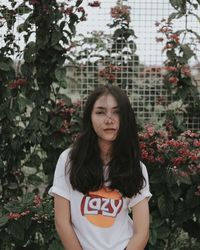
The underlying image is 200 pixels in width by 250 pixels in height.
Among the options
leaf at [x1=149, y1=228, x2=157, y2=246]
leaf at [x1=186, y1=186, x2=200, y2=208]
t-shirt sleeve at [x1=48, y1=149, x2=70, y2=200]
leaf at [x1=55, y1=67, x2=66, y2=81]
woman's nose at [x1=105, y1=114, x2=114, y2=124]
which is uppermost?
leaf at [x1=55, y1=67, x2=66, y2=81]

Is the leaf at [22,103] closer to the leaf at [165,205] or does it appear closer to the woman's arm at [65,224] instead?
the leaf at [165,205]

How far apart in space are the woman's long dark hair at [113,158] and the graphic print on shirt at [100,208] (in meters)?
0.04

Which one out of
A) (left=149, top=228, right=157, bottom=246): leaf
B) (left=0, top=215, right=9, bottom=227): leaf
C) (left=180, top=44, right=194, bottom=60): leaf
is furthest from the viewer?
(left=180, top=44, right=194, bottom=60): leaf

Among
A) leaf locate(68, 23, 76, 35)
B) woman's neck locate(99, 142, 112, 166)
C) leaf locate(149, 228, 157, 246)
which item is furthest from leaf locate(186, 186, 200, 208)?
leaf locate(68, 23, 76, 35)

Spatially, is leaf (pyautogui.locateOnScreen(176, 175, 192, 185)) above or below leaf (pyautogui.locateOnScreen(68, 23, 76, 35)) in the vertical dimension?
below

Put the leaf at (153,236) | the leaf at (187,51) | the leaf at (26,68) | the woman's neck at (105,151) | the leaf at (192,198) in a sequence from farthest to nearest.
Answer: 1. the leaf at (187,51)
2. the leaf at (26,68)
3. the leaf at (192,198)
4. the leaf at (153,236)
5. the woman's neck at (105,151)

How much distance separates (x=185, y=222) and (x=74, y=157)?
1.19 m

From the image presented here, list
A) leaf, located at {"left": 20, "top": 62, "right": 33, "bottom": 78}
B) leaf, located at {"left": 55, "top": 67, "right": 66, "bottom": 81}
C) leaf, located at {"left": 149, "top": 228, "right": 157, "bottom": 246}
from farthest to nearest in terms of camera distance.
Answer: leaf, located at {"left": 20, "top": 62, "right": 33, "bottom": 78}, leaf, located at {"left": 55, "top": 67, "right": 66, "bottom": 81}, leaf, located at {"left": 149, "top": 228, "right": 157, "bottom": 246}

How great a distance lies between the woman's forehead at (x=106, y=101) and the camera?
101 inches

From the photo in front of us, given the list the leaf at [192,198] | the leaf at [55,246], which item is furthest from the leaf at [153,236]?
the leaf at [55,246]

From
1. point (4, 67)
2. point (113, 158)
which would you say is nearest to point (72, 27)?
point (4, 67)

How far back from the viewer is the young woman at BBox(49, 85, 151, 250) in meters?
2.54

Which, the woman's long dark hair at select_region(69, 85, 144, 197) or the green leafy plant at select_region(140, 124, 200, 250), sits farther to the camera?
the green leafy plant at select_region(140, 124, 200, 250)

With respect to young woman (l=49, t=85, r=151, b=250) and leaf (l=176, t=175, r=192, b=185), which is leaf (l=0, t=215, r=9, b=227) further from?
leaf (l=176, t=175, r=192, b=185)
